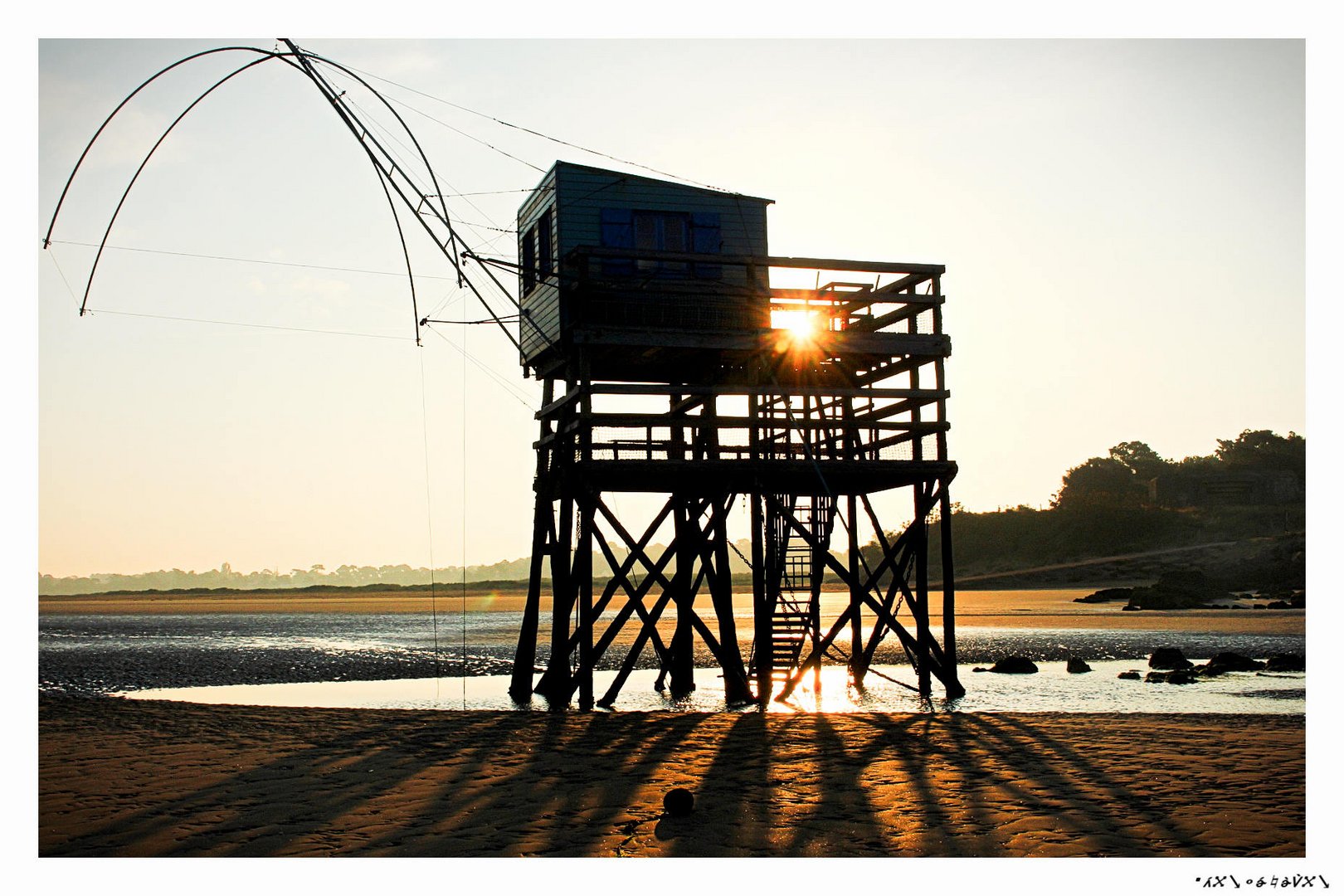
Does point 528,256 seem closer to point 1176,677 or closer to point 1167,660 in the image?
point 1176,677

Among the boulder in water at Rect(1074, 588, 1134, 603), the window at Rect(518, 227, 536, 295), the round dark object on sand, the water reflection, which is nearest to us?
the round dark object on sand

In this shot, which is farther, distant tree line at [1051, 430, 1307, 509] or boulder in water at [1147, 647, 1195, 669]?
distant tree line at [1051, 430, 1307, 509]

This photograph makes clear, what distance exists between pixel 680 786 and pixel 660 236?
11.9 meters

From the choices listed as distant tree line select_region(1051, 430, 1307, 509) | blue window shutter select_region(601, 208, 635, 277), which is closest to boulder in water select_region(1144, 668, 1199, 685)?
blue window shutter select_region(601, 208, 635, 277)

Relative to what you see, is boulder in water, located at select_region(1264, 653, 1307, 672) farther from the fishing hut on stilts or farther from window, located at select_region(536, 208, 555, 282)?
window, located at select_region(536, 208, 555, 282)

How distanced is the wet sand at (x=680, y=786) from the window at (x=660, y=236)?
7829 mm

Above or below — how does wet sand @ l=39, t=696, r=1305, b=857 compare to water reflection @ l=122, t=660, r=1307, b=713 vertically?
above

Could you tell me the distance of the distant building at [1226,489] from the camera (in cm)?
9300

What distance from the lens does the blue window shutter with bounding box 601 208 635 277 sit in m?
21.5

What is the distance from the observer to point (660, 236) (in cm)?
2211

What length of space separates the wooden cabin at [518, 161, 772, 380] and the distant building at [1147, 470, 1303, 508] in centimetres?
8191

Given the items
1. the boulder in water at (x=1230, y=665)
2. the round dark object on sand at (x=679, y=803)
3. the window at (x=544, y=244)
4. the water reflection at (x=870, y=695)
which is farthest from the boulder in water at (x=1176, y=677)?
the round dark object on sand at (x=679, y=803)
